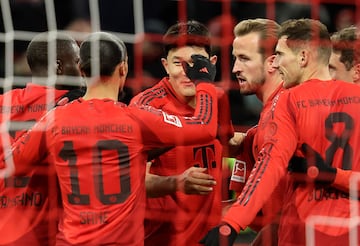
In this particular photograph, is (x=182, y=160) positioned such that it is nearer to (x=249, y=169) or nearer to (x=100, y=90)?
(x=249, y=169)

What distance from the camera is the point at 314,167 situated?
312cm

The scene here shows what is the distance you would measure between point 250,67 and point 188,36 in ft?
1.11

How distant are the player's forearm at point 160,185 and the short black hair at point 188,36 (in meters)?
0.67

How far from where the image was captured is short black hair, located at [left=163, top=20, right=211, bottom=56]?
3.86 metres

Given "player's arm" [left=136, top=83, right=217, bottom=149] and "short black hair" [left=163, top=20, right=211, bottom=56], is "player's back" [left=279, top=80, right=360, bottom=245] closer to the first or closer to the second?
"player's arm" [left=136, top=83, right=217, bottom=149]

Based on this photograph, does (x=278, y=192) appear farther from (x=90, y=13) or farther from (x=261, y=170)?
(x=90, y=13)

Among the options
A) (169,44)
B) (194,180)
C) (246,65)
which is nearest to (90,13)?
(169,44)

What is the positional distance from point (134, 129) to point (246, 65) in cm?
86

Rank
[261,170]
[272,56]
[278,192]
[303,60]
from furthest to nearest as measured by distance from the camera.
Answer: [272,56]
[278,192]
[303,60]
[261,170]

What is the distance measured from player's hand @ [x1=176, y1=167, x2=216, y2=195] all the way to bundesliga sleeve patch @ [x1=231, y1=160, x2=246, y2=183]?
0.25 m

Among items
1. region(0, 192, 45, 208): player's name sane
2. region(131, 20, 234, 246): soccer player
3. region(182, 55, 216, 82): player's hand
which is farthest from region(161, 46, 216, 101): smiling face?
region(0, 192, 45, 208): player's name sane

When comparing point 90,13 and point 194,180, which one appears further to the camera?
point 90,13

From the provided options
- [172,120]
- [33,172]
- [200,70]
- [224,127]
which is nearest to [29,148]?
[33,172]

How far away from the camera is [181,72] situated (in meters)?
3.89
